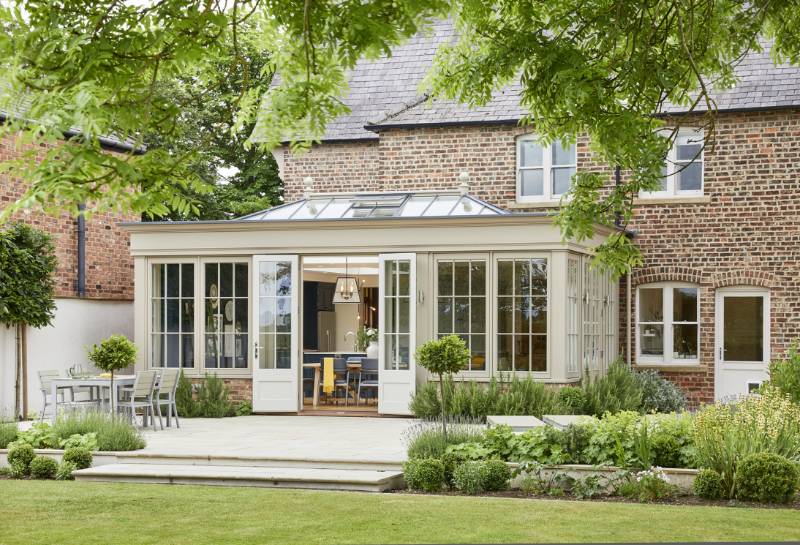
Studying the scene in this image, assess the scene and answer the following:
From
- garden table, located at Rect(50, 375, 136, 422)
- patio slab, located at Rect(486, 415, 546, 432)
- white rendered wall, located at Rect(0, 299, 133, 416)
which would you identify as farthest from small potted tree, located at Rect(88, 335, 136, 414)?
patio slab, located at Rect(486, 415, 546, 432)

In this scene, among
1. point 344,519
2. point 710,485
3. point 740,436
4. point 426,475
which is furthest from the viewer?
point 426,475

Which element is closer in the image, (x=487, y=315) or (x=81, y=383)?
(x=81, y=383)

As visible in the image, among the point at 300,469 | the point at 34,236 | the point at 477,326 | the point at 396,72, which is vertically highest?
the point at 396,72

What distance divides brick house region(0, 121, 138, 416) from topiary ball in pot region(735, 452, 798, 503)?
1114 cm

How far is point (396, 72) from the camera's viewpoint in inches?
898

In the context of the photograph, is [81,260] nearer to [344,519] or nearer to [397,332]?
[397,332]

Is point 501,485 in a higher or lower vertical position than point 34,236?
lower

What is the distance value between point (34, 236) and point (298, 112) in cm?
1281

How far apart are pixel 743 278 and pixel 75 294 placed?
11.9 meters

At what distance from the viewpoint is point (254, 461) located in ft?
41.1

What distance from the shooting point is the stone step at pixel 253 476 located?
11148mm

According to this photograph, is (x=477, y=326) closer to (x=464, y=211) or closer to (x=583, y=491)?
(x=464, y=211)

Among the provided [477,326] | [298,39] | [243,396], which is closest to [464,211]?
[477,326]

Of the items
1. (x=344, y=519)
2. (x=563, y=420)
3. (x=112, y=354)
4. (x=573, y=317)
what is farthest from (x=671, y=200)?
(x=344, y=519)
